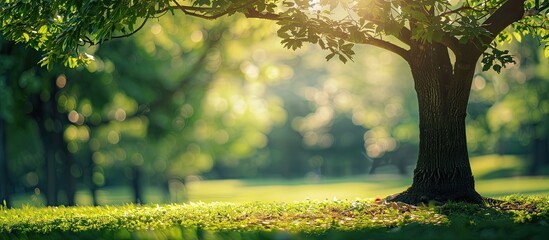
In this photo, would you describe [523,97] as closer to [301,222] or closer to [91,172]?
[91,172]

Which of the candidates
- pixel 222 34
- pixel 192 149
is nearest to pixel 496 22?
pixel 222 34

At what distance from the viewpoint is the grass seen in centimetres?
878

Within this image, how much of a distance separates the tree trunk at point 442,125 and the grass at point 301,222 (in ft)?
2.66

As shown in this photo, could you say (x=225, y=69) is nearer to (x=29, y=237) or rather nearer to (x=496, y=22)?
(x=496, y=22)

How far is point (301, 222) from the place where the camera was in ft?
35.7

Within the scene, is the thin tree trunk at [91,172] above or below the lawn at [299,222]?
above

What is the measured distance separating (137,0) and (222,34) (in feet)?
58.9

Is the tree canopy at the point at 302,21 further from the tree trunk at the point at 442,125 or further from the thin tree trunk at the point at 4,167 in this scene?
the thin tree trunk at the point at 4,167

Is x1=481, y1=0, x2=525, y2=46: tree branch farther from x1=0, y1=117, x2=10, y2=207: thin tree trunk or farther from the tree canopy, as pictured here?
x1=0, y1=117, x2=10, y2=207: thin tree trunk

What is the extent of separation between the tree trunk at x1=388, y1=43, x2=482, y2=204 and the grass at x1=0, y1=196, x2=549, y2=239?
0.81 m

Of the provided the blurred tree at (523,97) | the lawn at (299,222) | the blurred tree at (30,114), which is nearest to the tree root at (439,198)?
the lawn at (299,222)

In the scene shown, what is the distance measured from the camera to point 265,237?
8.27m

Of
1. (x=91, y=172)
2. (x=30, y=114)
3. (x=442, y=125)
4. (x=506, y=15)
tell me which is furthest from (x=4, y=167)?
(x=506, y=15)

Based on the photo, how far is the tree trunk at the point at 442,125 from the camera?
550 inches
